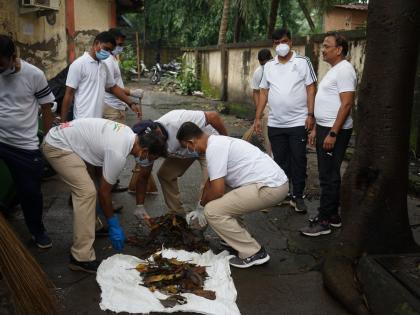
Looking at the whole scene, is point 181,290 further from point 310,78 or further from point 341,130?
point 310,78

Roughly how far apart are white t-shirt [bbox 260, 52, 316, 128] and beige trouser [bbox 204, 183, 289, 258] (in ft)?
4.14

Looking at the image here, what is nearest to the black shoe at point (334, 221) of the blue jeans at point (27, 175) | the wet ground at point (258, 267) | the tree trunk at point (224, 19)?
the wet ground at point (258, 267)

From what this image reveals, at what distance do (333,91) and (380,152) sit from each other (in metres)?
1.06

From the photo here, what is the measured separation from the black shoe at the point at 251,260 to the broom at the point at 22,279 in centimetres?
153

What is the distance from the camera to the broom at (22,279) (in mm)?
2514

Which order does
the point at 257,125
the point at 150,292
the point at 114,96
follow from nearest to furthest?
the point at 150,292
the point at 257,125
the point at 114,96

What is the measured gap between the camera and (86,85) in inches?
191

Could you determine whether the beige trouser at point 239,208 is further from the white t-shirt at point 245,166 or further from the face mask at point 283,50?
the face mask at point 283,50

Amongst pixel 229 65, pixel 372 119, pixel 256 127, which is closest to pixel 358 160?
pixel 372 119

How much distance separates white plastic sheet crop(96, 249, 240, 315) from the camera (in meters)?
3.09

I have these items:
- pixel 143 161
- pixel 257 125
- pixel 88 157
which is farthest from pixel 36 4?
pixel 143 161

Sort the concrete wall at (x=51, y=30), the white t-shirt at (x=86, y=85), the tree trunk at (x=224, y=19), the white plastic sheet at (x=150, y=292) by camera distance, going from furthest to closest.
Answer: the tree trunk at (x=224, y=19)
the concrete wall at (x=51, y=30)
the white t-shirt at (x=86, y=85)
the white plastic sheet at (x=150, y=292)

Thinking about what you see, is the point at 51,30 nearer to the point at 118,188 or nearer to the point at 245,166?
the point at 118,188

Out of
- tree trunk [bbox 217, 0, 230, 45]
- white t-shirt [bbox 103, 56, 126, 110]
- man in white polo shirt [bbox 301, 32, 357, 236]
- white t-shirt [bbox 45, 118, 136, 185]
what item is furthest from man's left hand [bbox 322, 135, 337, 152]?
tree trunk [bbox 217, 0, 230, 45]
